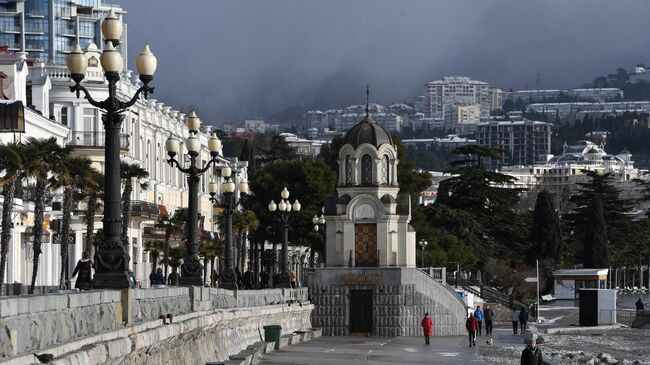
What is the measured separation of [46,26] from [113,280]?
12696 cm

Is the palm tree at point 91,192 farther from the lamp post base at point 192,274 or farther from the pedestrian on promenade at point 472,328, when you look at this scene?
the lamp post base at point 192,274

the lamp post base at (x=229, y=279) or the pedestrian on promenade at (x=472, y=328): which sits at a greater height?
the lamp post base at (x=229, y=279)

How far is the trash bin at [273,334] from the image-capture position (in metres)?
49.9

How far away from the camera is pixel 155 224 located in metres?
76.8

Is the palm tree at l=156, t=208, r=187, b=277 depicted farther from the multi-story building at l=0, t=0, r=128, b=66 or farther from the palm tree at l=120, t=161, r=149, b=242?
the multi-story building at l=0, t=0, r=128, b=66

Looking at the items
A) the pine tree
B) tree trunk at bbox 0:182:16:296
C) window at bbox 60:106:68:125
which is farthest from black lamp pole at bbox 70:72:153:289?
the pine tree

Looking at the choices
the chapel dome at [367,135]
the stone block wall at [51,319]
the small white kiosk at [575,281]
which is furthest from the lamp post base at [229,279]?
the small white kiosk at [575,281]

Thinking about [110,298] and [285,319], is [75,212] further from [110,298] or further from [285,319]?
[110,298]

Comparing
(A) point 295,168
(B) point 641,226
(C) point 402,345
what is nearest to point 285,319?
(C) point 402,345

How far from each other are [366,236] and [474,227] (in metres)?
41.0

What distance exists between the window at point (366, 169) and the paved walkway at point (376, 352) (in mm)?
8129

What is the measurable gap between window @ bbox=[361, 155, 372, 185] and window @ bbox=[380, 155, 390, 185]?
1.84 feet

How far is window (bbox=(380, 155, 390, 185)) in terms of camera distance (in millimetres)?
74875

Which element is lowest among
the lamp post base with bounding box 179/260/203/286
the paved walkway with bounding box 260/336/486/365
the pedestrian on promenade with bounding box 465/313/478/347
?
the paved walkway with bounding box 260/336/486/365
